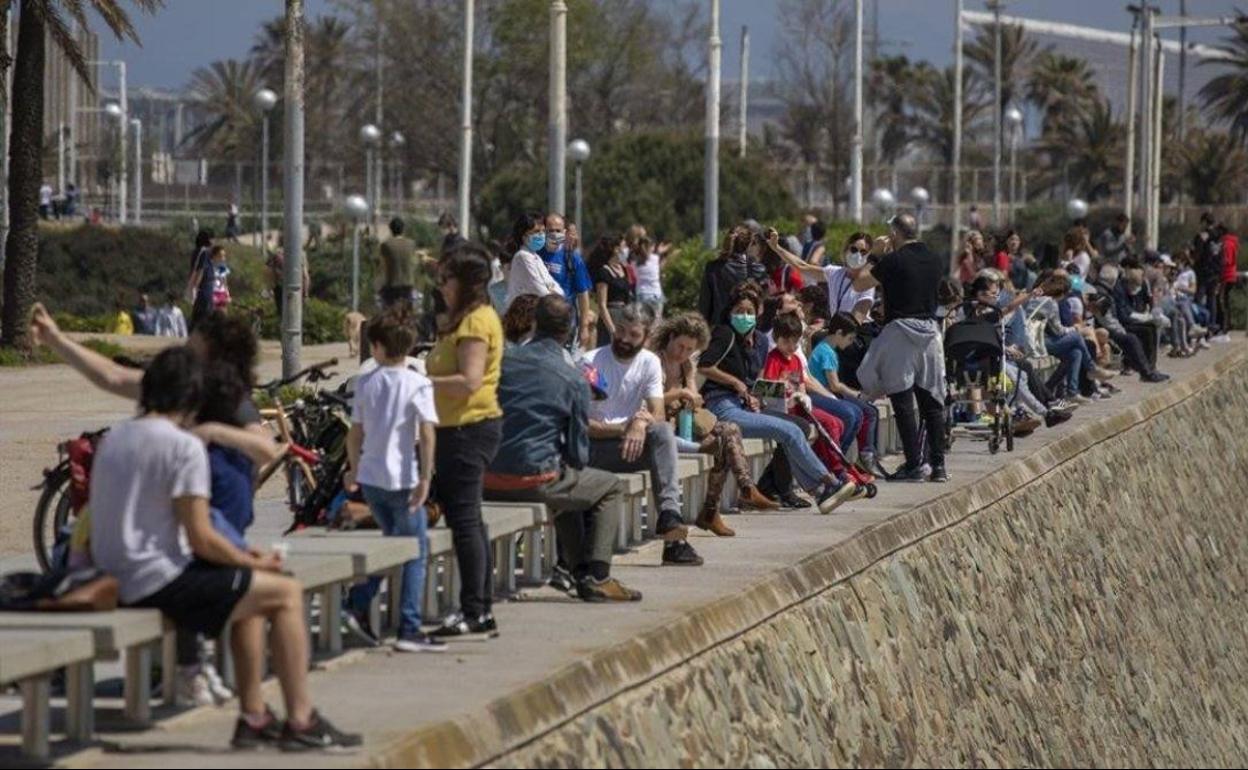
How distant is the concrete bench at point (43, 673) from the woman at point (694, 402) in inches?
267

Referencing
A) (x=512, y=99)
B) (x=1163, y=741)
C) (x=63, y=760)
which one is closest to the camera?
(x=63, y=760)

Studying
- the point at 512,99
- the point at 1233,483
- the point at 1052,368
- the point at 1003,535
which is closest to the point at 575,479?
the point at 1003,535

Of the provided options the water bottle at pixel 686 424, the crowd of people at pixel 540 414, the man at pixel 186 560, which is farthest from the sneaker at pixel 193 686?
the water bottle at pixel 686 424

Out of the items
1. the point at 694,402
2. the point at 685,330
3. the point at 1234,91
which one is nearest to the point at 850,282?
the point at 694,402

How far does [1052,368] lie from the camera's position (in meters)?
27.2

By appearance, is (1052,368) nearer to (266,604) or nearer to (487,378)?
(487,378)

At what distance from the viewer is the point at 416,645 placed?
11070 mm

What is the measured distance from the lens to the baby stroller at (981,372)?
73.1ft

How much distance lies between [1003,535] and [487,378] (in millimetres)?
8354

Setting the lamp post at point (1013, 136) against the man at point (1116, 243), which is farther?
the lamp post at point (1013, 136)

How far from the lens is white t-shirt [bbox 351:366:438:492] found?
35.7 ft

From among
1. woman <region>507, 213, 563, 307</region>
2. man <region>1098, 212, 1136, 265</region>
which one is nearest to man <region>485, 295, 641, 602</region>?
woman <region>507, 213, 563, 307</region>

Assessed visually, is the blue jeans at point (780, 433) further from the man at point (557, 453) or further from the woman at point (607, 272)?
the woman at point (607, 272)

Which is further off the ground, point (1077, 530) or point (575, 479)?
point (575, 479)
